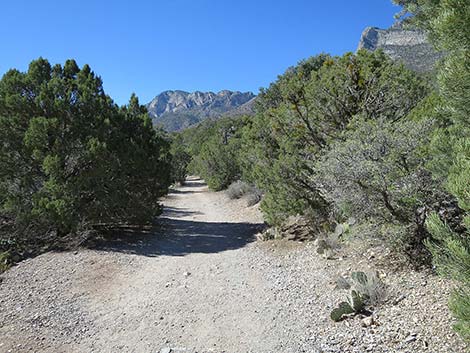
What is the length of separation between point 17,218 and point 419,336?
10.5m

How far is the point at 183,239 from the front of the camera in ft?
40.9

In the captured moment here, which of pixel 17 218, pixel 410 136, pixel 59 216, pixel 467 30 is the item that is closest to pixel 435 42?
pixel 467 30

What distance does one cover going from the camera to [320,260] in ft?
27.3

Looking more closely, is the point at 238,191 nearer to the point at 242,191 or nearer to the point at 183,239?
the point at 242,191

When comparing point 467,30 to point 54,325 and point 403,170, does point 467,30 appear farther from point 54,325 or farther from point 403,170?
point 54,325

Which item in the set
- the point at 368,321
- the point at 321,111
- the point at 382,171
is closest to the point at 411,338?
the point at 368,321

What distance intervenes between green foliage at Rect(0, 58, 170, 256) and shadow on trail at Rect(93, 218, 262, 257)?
109 cm

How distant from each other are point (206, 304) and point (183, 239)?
586cm

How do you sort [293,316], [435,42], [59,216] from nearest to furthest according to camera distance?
1. [435,42]
2. [293,316]
3. [59,216]

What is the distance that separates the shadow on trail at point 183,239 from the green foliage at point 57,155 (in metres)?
1.09

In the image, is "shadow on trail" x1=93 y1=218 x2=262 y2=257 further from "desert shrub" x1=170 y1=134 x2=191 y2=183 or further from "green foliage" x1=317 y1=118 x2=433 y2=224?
"desert shrub" x1=170 y1=134 x2=191 y2=183

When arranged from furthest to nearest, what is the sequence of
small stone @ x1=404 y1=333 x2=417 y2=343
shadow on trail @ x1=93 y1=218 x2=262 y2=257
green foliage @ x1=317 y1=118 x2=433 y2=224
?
1. shadow on trail @ x1=93 y1=218 x2=262 y2=257
2. green foliage @ x1=317 y1=118 x2=433 y2=224
3. small stone @ x1=404 y1=333 x2=417 y2=343

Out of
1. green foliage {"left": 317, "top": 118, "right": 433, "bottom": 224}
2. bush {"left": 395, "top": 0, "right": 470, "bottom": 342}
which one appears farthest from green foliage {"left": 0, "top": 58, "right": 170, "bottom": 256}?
bush {"left": 395, "top": 0, "right": 470, "bottom": 342}

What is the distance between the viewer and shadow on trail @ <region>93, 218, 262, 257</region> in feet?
35.6
